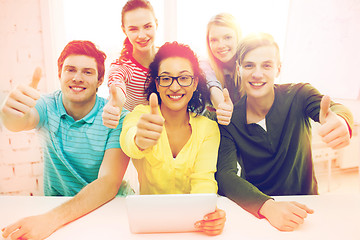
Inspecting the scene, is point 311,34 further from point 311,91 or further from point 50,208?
point 50,208

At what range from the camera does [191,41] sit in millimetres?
1064

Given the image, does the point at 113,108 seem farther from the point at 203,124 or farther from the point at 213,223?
the point at 213,223

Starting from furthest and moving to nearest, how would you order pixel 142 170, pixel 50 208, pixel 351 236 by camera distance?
pixel 142 170 → pixel 50 208 → pixel 351 236

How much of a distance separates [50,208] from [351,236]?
999mm

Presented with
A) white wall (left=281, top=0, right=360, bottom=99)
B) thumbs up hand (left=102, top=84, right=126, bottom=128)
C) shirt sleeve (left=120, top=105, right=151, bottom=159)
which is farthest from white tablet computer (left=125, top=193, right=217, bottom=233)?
white wall (left=281, top=0, right=360, bottom=99)

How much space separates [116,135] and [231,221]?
1.74 feet

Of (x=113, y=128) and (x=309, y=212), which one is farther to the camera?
(x=113, y=128)

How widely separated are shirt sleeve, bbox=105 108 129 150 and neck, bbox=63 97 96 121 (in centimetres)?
13

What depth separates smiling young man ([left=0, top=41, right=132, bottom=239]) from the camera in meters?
1.00

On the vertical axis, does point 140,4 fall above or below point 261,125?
above

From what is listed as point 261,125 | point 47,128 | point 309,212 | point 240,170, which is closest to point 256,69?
point 261,125

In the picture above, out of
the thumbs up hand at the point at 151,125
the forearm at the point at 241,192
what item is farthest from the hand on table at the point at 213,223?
the thumbs up hand at the point at 151,125

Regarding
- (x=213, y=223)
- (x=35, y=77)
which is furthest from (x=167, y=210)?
(x=35, y=77)

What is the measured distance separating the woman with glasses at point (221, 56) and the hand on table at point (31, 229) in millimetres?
A: 717
